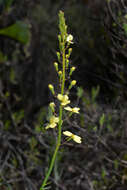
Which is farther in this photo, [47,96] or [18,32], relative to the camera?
[47,96]

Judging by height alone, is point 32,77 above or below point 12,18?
below

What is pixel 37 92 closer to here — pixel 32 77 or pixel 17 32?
pixel 32 77

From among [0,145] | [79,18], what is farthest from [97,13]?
[0,145]

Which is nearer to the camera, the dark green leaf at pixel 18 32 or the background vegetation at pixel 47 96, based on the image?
the background vegetation at pixel 47 96

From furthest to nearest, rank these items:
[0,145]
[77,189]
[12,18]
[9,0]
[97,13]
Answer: [97,13]
[12,18]
[9,0]
[0,145]
[77,189]

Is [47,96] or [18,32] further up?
[18,32]

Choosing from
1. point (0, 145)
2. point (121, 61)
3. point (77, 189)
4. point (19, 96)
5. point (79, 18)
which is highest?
point (79, 18)

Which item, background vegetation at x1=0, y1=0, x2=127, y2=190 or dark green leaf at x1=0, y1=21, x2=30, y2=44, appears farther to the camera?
dark green leaf at x1=0, y1=21, x2=30, y2=44

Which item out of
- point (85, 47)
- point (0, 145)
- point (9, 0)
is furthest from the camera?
point (85, 47)
